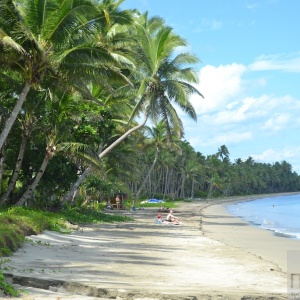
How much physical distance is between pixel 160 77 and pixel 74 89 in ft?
35.8

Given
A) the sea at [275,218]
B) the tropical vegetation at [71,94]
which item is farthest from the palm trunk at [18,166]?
the sea at [275,218]

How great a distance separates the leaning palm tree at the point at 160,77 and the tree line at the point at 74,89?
0.05 meters

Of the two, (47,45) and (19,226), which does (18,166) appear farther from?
(19,226)

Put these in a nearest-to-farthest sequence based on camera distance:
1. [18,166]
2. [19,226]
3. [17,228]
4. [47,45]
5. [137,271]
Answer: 1. [137,271]
2. [17,228]
3. [19,226]
4. [47,45]
5. [18,166]

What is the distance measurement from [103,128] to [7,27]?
8426 mm

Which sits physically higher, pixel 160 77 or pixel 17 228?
pixel 160 77

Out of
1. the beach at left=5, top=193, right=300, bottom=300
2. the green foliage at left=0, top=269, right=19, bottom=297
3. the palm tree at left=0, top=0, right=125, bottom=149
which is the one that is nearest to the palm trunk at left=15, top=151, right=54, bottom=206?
the palm tree at left=0, top=0, right=125, bottom=149

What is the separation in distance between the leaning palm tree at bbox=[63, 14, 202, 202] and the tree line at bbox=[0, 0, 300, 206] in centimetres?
5

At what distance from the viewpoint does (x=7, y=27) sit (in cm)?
1448

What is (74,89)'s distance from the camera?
1605cm

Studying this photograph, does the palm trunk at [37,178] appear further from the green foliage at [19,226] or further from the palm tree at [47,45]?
the palm tree at [47,45]

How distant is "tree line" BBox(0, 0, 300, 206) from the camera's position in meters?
14.2

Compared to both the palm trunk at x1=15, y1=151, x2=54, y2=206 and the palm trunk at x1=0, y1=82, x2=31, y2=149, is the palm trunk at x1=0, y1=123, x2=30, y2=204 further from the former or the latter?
the palm trunk at x1=0, y1=82, x2=31, y2=149

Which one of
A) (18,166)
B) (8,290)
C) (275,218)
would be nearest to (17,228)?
(8,290)
